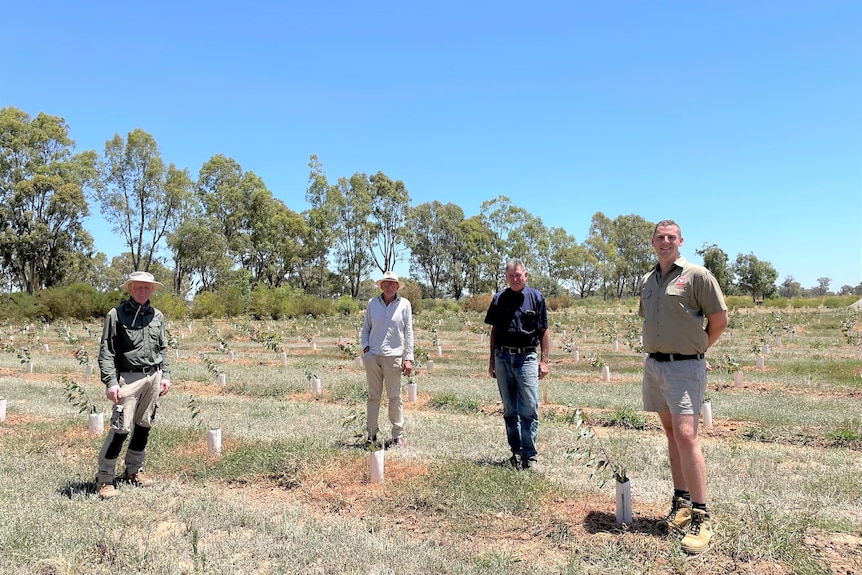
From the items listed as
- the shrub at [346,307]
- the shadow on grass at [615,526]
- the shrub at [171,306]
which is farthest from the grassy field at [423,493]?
the shrub at [346,307]

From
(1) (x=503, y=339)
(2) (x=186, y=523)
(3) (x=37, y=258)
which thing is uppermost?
(3) (x=37, y=258)

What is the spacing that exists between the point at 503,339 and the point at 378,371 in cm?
157

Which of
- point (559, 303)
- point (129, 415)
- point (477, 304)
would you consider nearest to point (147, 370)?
point (129, 415)

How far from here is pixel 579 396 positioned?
9445mm

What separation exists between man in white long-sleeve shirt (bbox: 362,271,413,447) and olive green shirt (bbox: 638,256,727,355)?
111 inches

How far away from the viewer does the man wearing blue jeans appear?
4859mm

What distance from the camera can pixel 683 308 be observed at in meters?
3.44

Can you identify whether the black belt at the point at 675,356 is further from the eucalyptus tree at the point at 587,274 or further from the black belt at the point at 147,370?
the eucalyptus tree at the point at 587,274

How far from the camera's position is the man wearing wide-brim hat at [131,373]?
4355 millimetres

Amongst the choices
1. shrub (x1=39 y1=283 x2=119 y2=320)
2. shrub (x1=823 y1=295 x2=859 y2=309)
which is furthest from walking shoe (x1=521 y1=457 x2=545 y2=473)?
shrub (x1=823 y1=295 x2=859 y2=309)

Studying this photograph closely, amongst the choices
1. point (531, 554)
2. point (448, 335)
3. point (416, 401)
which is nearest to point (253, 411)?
point (416, 401)

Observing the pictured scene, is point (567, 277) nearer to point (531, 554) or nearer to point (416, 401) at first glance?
point (416, 401)

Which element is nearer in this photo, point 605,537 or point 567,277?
point 605,537

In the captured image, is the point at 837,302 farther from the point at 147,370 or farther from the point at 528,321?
the point at 147,370
